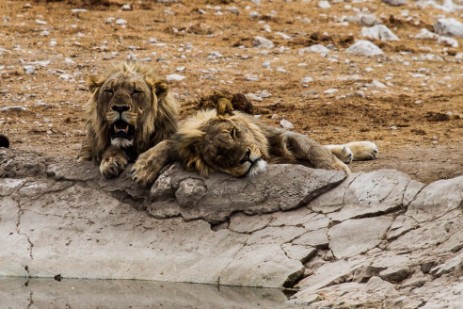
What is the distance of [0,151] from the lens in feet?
32.4

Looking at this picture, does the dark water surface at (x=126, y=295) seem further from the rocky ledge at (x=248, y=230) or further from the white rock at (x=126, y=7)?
the white rock at (x=126, y=7)

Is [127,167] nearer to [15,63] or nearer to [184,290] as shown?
[184,290]

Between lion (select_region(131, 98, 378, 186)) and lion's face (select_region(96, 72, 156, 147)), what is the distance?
247 mm

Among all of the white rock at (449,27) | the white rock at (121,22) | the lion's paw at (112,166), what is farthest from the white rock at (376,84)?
the lion's paw at (112,166)

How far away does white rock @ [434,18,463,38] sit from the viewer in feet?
59.4

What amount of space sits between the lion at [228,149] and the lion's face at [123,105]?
0.25 m

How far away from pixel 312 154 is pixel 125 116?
4.75ft

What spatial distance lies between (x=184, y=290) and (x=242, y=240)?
60 centimetres

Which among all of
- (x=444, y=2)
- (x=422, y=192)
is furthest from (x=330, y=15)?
(x=422, y=192)

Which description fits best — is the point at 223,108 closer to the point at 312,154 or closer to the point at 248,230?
the point at 312,154

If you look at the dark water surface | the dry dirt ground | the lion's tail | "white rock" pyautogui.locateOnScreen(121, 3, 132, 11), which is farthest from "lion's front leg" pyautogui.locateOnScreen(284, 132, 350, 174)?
"white rock" pyautogui.locateOnScreen(121, 3, 132, 11)

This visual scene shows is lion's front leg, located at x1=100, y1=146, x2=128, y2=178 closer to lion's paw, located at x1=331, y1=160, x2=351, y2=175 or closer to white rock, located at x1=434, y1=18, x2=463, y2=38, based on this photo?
lion's paw, located at x1=331, y1=160, x2=351, y2=175

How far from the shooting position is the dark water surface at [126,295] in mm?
7867

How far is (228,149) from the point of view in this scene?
8797 millimetres
